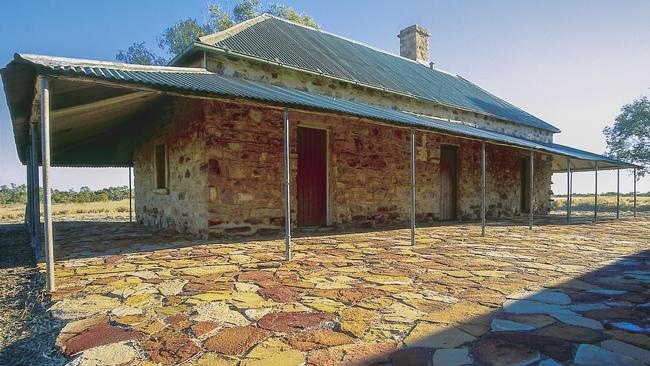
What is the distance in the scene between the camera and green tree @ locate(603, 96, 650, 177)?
24.8 m

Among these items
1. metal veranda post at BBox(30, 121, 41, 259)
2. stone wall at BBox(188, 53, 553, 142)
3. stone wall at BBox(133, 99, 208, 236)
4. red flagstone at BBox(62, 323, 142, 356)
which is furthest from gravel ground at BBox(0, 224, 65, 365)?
stone wall at BBox(188, 53, 553, 142)

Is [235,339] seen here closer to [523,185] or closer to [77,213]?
[523,185]

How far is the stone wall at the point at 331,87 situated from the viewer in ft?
24.2

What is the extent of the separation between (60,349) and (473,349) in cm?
231

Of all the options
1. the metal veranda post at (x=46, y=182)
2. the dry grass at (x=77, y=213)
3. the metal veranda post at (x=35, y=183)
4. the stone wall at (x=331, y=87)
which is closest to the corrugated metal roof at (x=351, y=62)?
the stone wall at (x=331, y=87)

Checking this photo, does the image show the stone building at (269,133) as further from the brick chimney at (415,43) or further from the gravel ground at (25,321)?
the brick chimney at (415,43)

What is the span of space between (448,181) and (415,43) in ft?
25.2

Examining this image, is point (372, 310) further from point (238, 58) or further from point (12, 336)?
point (238, 58)

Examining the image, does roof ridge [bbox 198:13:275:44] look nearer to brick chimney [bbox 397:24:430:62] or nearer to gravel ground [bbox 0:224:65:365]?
gravel ground [bbox 0:224:65:365]

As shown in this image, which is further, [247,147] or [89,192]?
[89,192]

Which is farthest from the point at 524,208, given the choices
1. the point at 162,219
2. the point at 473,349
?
the point at 473,349

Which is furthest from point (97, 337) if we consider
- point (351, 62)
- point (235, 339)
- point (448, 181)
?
point (448, 181)

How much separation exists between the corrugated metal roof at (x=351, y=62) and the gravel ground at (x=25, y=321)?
5.10 meters

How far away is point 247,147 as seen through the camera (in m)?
6.64
